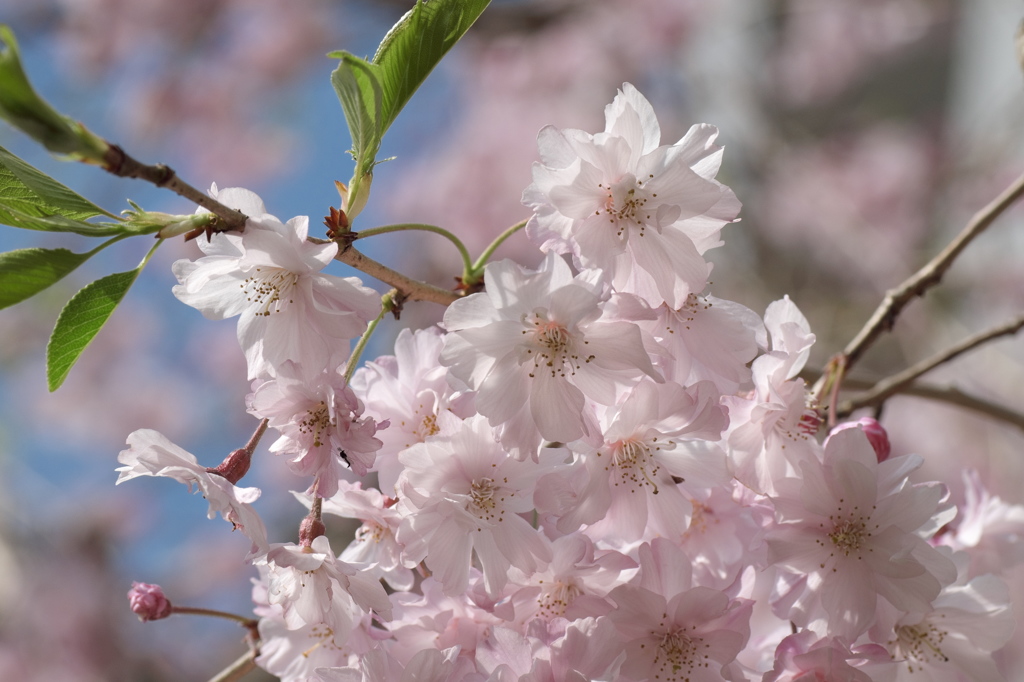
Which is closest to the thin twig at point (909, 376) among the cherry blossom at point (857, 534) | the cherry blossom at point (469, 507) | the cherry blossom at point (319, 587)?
the cherry blossom at point (857, 534)

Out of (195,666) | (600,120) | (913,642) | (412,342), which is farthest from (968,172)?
(195,666)

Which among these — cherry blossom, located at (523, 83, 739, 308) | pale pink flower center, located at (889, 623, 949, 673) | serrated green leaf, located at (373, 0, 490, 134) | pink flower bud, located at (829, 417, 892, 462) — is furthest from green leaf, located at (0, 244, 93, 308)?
pale pink flower center, located at (889, 623, 949, 673)

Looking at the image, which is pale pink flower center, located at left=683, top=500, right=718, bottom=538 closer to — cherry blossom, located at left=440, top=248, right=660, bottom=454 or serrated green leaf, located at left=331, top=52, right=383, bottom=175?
cherry blossom, located at left=440, top=248, right=660, bottom=454

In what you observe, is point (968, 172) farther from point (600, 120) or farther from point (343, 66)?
point (343, 66)

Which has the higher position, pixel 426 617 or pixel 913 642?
pixel 913 642

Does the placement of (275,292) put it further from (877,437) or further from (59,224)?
(877,437)

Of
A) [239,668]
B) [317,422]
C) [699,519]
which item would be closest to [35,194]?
[317,422]

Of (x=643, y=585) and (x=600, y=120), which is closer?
(x=643, y=585)
